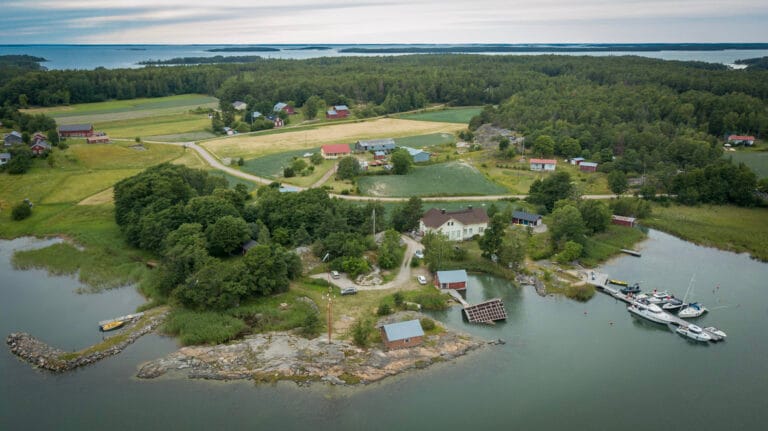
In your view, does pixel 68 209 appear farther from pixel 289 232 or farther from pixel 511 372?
pixel 511 372

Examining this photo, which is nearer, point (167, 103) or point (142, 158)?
point (142, 158)

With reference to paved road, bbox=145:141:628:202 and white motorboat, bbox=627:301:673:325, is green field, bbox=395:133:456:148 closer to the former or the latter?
paved road, bbox=145:141:628:202

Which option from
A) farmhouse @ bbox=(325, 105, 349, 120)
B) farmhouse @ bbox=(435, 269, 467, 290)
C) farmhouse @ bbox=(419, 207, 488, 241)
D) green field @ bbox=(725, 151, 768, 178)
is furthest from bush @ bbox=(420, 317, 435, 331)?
farmhouse @ bbox=(325, 105, 349, 120)

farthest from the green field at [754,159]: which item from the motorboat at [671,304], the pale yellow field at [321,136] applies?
the pale yellow field at [321,136]

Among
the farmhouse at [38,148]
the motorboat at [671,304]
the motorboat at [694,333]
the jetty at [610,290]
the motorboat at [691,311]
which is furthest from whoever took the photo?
the farmhouse at [38,148]

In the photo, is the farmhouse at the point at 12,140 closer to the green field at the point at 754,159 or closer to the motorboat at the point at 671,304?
the motorboat at the point at 671,304

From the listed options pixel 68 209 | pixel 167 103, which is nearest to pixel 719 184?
pixel 68 209

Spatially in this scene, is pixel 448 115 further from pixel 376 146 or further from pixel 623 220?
pixel 623 220
